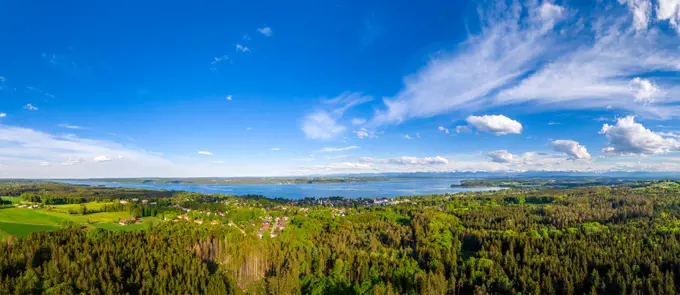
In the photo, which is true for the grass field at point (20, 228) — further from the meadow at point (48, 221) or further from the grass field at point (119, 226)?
the grass field at point (119, 226)

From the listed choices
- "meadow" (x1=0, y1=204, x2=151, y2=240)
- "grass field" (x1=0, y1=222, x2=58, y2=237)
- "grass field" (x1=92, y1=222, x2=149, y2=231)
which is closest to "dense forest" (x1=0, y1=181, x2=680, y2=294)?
"grass field" (x1=92, y1=222, x2=149, y2=231)

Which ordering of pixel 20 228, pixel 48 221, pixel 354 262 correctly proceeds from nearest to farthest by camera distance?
pixel 354 262 < pixel 20 228 < pixel 48 221

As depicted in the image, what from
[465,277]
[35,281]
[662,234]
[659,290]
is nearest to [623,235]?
[662,234]

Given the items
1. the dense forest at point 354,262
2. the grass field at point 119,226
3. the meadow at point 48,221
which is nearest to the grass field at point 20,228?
the meadow at point 48,221

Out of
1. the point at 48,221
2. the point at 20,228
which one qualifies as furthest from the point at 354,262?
the point at 48,221

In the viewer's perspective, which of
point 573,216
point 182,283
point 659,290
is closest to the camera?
point 182,283

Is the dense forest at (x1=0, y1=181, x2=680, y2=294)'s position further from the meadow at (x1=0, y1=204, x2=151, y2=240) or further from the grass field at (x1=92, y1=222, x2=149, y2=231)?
the meadow at (x1=0, y1=204, x2=151, y2=240)

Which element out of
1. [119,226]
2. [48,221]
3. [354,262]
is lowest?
[354,262]

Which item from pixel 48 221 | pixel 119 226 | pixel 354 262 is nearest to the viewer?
pixel 354 262

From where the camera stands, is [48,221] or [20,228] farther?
[48,221]

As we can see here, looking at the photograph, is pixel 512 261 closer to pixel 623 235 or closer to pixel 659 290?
pixel 659 290

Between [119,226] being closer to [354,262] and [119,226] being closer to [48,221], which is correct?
[48,221]
